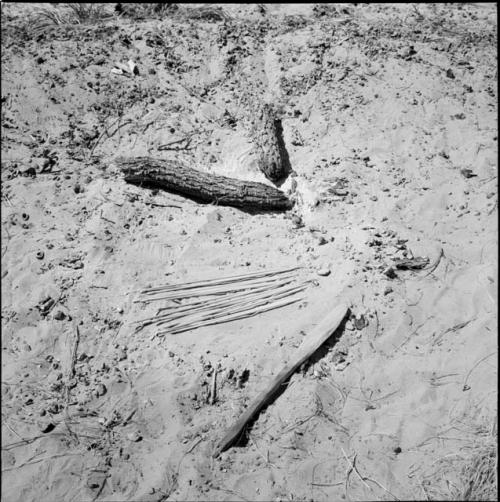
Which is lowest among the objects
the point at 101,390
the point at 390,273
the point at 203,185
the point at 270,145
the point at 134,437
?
the point at 134,437

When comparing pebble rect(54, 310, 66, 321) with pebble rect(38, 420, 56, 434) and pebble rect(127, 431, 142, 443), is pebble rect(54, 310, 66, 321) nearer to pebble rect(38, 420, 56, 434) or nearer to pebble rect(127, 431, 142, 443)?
pebble rect(38, 420, 56, 434)

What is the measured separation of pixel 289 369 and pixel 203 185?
75.3 inches

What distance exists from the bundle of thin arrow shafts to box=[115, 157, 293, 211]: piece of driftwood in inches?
31.0

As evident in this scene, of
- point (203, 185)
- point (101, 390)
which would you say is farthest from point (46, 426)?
point (203, 185)

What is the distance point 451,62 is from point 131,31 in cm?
377

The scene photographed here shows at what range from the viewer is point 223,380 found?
356cm

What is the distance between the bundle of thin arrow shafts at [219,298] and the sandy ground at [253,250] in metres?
0.08

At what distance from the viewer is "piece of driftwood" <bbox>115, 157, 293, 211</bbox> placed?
4531 mm

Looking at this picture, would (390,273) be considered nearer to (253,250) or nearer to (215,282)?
(253,250)

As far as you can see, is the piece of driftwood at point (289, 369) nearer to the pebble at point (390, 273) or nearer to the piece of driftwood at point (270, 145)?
the pebble at point (390, 273)

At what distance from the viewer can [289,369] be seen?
3.53 metres

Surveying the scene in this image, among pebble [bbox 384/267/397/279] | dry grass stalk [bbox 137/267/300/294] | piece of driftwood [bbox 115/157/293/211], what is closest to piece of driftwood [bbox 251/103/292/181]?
piece of driftwood [bbox 115/157/293/211]

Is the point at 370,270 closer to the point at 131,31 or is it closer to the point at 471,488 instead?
the point at 471,488

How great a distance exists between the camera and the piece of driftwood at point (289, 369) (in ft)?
10.9
